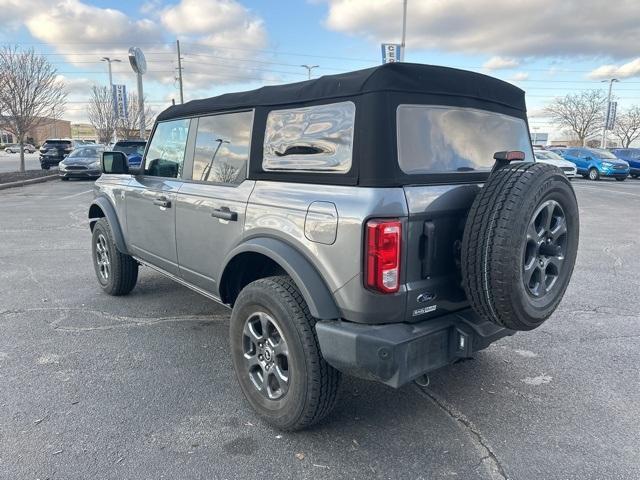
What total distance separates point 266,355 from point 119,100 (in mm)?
34049

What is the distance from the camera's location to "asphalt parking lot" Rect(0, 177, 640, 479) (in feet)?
8.28

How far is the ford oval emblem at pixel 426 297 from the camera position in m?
2.48

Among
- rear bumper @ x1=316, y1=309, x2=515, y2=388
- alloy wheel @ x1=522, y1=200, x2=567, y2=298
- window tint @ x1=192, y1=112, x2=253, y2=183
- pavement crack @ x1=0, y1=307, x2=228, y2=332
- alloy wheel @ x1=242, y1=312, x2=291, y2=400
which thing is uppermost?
window tint @ x1=192, y1=112, x2=253, y2=183

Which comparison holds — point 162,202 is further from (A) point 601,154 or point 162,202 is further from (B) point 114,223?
(A) point 601,154

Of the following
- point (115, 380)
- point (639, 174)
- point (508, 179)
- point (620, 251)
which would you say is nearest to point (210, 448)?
point (115, 380)

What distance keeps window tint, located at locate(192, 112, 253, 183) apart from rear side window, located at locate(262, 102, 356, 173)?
0.25 meters

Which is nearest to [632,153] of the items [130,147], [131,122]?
[130,147]

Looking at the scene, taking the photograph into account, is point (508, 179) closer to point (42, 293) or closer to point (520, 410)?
point (520, 410)

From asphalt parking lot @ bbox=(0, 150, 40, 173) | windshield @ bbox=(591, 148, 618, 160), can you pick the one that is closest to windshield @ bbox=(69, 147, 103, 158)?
asphalt parking lot @ bbox=(0, 150, 40, 173)

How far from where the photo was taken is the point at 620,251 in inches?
298

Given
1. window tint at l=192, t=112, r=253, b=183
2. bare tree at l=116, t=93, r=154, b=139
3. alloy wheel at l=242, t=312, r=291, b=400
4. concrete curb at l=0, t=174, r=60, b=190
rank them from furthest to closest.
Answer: bare tree at l=116, t=93, r=154, b=139 < concrete curb at l=0, t=174, r=60, b=190 < window tint at l=192, t=112, r=253, b=183 < alloy wheel at l=242, t=312, r=291, b=400

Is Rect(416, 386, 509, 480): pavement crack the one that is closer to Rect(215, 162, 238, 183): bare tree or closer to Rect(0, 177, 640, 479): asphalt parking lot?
Rect(0, 177, 640, 479): asphalt parking lot

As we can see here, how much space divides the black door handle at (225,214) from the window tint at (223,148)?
21cm

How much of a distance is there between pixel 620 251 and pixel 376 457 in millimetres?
6715
